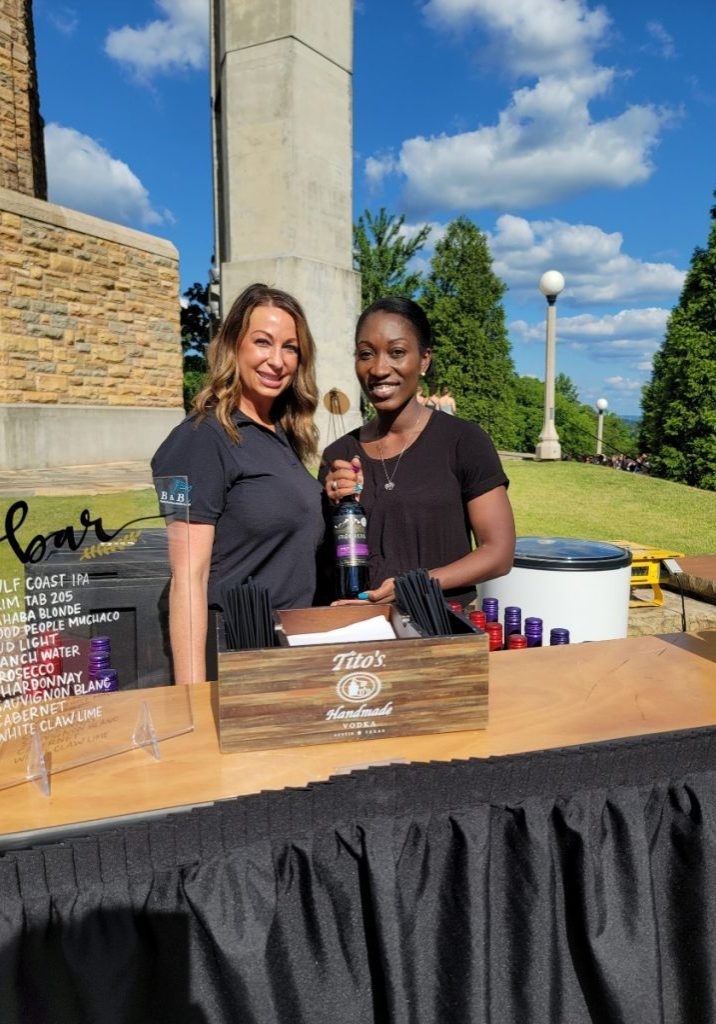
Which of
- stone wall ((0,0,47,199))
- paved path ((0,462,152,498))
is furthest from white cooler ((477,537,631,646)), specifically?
stone wall ((0,0,47,199))

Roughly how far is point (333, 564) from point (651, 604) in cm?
395

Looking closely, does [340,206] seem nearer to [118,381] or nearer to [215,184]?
[215,184]

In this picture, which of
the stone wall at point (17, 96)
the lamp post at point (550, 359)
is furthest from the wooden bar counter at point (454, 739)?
the stone wall at point (17, 96)

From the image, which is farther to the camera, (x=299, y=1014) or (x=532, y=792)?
(x=532, y=792)

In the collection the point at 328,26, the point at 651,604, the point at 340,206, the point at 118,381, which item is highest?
the point at 328,26

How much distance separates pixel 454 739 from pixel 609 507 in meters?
8.94

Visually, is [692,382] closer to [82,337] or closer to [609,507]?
[609,507]

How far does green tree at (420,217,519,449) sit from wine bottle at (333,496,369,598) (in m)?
28.5

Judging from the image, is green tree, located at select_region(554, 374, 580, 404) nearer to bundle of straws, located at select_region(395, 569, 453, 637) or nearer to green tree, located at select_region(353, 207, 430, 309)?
green tree, located at select_region(353, 207, 430, 309)

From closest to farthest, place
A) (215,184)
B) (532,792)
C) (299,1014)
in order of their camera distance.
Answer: (299,1014) < (532,792) < (215,184)

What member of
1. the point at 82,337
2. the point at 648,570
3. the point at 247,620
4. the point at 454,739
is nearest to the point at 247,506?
the point at 247,620

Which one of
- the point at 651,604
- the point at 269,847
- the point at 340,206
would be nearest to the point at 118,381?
the point at 340,206

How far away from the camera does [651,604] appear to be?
515 cm

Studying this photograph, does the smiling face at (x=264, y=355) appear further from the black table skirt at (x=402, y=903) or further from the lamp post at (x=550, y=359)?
the lamp post at (x=550, y=359)
